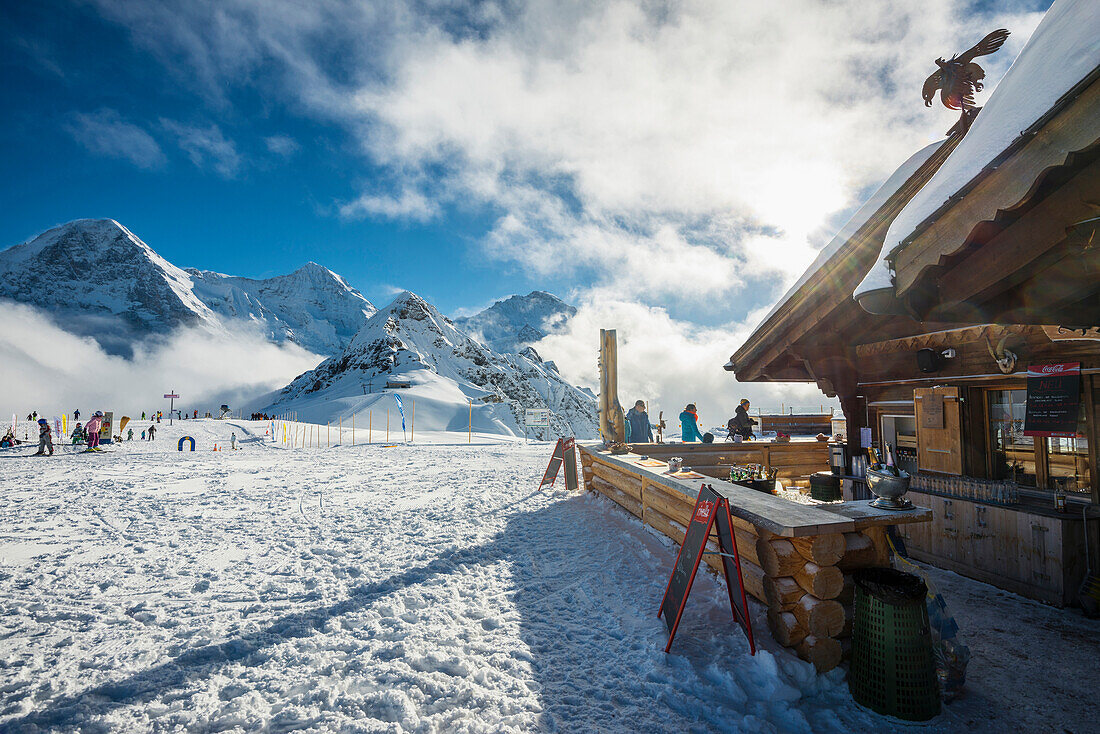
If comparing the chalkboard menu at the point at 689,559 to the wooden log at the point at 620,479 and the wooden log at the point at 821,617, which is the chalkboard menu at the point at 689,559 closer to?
the wooden log at the point at 821,617

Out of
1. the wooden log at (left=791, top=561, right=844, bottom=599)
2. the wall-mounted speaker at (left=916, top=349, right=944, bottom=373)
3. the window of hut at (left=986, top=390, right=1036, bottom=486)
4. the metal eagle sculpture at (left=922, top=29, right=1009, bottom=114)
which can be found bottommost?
the wooden log at (left=791, top=561, right=844, bottom=599)

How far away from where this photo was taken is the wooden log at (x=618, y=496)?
722 cm

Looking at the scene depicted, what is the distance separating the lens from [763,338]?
691 centimetres

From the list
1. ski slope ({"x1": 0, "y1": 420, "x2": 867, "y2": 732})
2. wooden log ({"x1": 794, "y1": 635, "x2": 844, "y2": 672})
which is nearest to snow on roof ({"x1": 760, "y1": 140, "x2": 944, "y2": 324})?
ski slope ({"x1": 0, "y1": 420, "x2": 867, "y2": 732})

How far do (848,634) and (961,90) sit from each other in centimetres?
585

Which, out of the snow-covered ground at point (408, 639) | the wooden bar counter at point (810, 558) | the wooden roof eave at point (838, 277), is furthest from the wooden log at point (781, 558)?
the wooden roof eave at point (838, 277)

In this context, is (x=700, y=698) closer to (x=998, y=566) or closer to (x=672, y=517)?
(x=672, y=517)

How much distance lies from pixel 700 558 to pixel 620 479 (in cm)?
428

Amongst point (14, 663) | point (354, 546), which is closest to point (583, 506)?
point (354, 546)

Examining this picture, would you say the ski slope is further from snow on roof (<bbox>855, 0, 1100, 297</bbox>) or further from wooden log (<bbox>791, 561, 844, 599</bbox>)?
snow on roof (<bbox>855, 0, 1100, 297</bbox>)

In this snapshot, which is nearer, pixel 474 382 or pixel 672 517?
pixel 672 517

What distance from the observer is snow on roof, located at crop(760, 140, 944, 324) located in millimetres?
5691

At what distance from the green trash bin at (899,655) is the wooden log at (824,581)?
270 millimetres

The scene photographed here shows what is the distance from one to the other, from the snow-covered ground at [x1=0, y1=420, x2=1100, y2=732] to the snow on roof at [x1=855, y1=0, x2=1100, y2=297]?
290 centimetres
